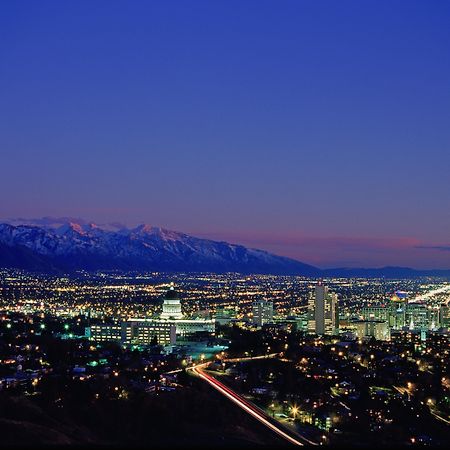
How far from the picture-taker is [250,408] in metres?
18.3

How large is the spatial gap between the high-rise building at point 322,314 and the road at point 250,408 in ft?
55.4

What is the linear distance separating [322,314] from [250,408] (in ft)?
73.9

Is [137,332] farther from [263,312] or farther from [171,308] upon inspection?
[263,312]

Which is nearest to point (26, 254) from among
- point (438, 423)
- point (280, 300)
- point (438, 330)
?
point (280, 300)

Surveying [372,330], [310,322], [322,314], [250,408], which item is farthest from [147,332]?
[250,408]

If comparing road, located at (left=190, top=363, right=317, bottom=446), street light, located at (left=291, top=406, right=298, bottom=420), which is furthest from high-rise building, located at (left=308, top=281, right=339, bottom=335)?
street light, located at (left=291, top=406, right=298, bottom=420)

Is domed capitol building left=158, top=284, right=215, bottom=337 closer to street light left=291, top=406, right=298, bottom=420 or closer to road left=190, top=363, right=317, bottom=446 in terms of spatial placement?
road left=190, top=363, right=317, bottom=446

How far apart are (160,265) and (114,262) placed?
7257 millimetres

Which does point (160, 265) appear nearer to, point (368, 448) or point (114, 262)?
point (114, 262)

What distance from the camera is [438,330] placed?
41.8 metres

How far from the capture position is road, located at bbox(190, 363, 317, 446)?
1586cm

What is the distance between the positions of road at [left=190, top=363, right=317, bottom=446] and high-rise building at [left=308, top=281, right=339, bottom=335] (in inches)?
665

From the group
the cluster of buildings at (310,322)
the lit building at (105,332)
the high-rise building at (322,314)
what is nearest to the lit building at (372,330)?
the cluster of buildings at (310,322)

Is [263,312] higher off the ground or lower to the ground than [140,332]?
higher
